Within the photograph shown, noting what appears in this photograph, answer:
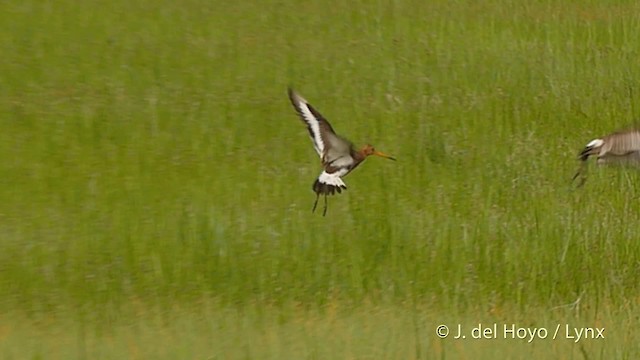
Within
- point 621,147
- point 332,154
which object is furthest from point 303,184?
point 621,147

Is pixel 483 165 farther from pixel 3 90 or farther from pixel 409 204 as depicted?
pixel 3 90

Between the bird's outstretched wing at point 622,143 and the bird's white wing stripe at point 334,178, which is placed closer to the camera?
the bird's outstretched wing at point 622,143

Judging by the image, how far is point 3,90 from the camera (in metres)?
13.3

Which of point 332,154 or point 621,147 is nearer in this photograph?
point 621,147

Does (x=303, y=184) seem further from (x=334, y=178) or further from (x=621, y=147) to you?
(x=621, y=147)

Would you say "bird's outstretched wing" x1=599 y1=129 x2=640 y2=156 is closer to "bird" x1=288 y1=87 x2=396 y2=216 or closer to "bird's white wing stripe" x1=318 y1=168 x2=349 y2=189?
"bird" x1=288 y1=87 x2=396 y2=216

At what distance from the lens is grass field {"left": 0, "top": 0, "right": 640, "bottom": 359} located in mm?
7715

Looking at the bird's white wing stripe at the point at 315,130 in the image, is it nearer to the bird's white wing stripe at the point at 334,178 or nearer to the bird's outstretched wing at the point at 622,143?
the bird's white wing stripe at the point at 334,178

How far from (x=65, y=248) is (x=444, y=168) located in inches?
148

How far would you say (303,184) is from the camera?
10.8m

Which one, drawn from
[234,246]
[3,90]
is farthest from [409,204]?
[3,90]

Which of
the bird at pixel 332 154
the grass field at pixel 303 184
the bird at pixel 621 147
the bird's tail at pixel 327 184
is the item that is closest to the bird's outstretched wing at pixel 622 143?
the bird at pixel 621 147

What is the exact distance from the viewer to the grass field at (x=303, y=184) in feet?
25.3

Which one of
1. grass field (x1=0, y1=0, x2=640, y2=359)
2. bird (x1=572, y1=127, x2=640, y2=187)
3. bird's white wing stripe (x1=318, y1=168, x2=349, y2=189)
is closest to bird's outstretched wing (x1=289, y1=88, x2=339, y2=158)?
bird's white wing stripe (x1=318, y1=168, x2=349, y2=189)
